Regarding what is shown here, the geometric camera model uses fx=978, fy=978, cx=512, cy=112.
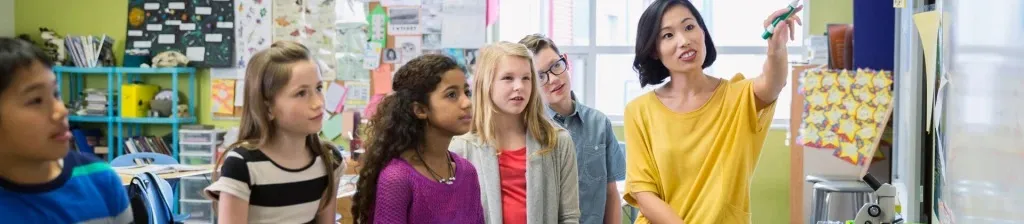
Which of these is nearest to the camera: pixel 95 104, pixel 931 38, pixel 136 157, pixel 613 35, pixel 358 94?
pixel 931 38

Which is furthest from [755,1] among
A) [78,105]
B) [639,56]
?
[78,105]

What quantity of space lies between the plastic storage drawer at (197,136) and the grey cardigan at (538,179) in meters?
4.37

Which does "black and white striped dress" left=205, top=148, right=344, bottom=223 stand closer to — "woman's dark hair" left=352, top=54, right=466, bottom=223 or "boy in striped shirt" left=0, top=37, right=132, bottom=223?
"woman's dark hair" left=352, top=54, right=466, bottom=223

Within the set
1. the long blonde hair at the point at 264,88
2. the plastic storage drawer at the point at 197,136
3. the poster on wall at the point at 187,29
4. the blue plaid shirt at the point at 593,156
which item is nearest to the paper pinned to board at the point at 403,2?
the poster on wall at the point at 187,29

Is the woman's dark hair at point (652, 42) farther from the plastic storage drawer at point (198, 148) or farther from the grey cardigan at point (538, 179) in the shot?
the plastic storage drawer at point (198, 148)

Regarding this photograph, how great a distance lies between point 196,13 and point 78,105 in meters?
1.02

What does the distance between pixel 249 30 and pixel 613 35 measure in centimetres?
228

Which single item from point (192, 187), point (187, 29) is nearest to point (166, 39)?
point (187, 29)

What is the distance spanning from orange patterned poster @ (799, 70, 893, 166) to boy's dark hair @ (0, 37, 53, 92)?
9.63ft

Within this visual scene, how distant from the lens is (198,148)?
247 inches

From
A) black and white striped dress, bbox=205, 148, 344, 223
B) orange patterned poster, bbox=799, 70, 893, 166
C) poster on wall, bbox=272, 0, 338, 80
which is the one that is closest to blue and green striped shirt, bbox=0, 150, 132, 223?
black and white striped dress, bbox=205, 148, 344, 223

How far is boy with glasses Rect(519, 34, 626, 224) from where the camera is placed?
2.44 meters

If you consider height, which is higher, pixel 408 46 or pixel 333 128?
pixel 408 46

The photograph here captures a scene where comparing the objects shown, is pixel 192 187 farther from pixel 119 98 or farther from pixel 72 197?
pixel 72 197
